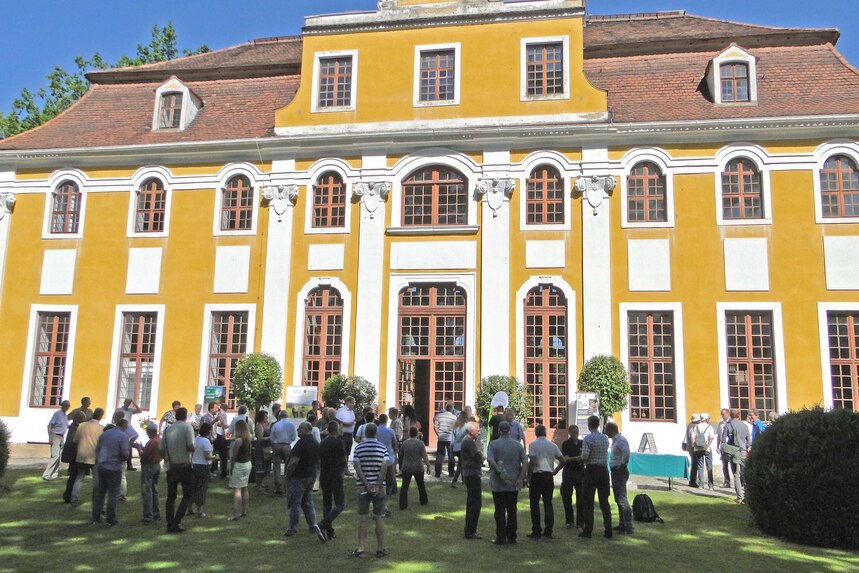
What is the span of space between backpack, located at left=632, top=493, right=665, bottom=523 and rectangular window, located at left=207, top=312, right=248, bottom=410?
12746mm

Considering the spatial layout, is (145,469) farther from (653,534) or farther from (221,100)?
(221,100)

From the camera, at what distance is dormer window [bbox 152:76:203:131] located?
23656 millimetres

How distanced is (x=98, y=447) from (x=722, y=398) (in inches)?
570

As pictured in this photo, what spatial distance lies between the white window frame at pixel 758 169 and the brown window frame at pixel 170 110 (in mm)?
16193

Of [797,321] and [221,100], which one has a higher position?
[221,100]

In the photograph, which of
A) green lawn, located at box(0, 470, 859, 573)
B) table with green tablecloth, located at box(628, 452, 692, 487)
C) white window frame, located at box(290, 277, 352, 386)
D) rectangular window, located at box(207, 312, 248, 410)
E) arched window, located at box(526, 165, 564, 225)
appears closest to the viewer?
green lawn, located at box(0, 470, 859, 573)

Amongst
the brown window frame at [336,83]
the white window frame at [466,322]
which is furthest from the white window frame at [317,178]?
the white window frame at [466,322]

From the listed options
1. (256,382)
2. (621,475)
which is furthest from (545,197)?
(621,475)

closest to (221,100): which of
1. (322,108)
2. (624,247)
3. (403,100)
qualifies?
(322,108)

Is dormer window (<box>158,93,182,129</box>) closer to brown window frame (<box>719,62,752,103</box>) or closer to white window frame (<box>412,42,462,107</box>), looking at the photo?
white window frame (<box>412,42,462,107</box>)

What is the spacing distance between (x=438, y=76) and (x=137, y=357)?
12078mm

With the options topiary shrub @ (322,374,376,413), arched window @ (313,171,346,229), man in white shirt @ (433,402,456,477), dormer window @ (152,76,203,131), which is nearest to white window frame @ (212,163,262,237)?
arched window @ (313,171,346,229)

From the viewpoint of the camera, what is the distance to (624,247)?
2014 cm

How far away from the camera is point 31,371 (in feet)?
72.9
